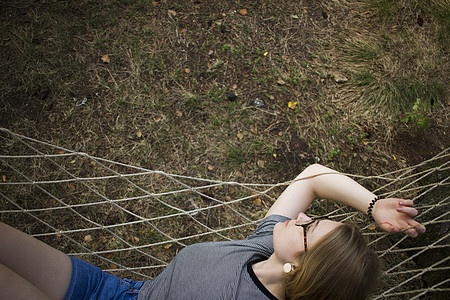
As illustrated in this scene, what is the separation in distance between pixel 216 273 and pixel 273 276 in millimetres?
194

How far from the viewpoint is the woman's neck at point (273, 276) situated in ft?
3.51

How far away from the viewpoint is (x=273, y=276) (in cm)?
107

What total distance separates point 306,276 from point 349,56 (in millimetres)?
2136

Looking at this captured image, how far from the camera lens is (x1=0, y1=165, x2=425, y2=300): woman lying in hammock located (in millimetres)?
958

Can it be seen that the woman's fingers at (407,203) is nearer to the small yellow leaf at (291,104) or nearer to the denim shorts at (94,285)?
the denim shorts at (94,285)

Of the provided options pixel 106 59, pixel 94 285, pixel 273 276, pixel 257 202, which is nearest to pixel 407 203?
pixel 273 276

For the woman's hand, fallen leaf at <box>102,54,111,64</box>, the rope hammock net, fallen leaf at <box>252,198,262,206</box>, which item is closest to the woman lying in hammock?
the woman's hand

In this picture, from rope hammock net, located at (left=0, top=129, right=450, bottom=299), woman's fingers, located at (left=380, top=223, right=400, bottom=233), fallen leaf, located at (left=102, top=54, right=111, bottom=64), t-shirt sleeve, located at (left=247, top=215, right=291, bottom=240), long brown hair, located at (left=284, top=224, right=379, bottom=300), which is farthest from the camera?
fallen leaf, located at (left=102, top=54, right=111, bottom=64)

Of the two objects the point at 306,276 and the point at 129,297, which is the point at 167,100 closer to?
the point at 129,297

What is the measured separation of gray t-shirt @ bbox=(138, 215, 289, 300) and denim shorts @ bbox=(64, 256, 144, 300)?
0.23 ft

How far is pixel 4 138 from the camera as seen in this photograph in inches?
80.9

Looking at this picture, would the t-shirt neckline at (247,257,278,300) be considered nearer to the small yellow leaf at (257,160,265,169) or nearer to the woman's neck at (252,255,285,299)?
the woman's neck at (252,255,285,299)

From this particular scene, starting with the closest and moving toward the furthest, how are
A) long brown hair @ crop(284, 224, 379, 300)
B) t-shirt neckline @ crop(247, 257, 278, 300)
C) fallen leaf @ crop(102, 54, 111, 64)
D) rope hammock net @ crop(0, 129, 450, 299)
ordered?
long brown hair @ crop(284, 224, 379, 300) → t-shirt neckline @ crop(247, 257, 278, 300) → rope hammock net @ crop(0, 129, 450, 299) → fallen leaf @ crop(102, 54, 111, 64)

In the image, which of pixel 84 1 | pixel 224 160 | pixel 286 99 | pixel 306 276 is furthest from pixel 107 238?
pixel 84 1
